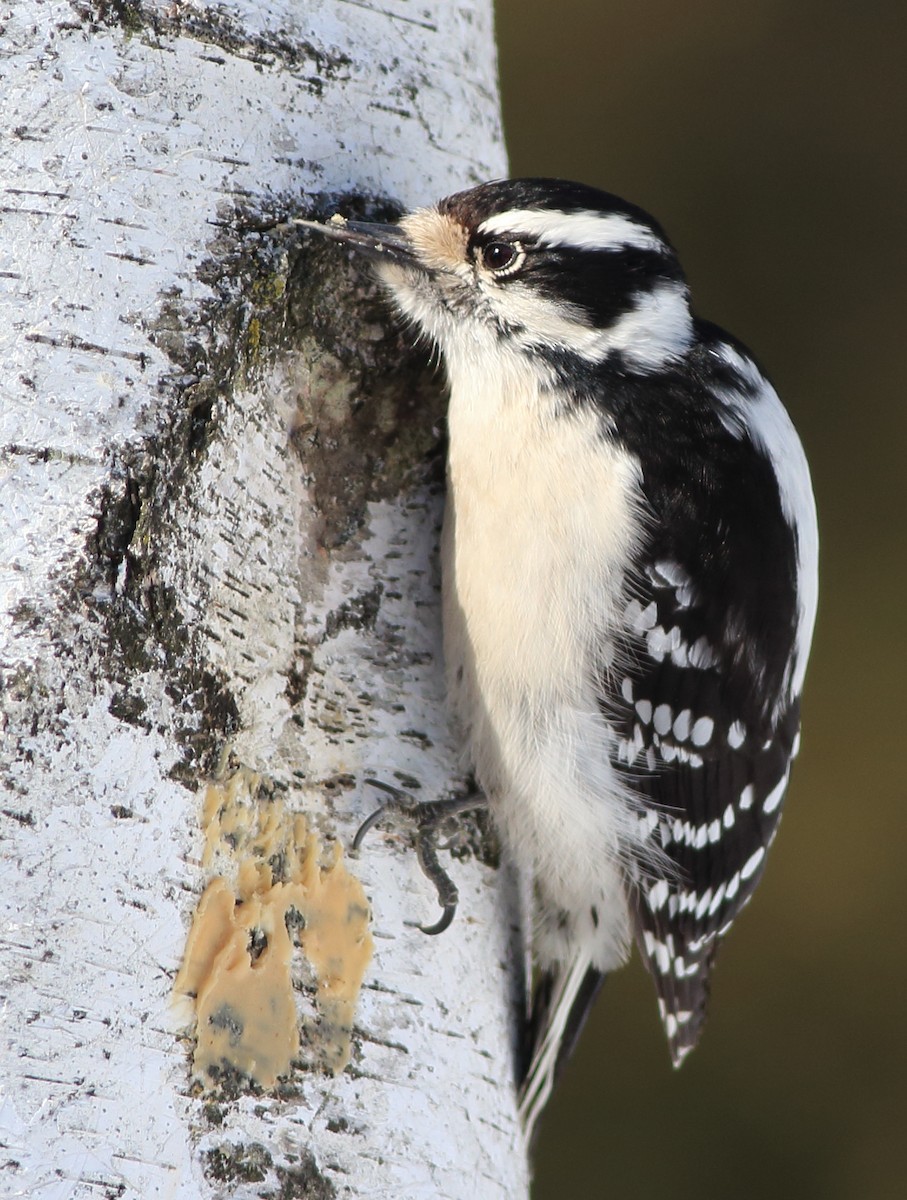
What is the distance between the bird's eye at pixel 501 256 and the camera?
2070mm

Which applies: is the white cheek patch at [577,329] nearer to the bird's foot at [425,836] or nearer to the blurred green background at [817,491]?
the bird's foot at [425,836]

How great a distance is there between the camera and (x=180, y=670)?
1.61m

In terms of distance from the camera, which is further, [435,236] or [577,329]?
[577,329]

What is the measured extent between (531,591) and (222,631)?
1.68 feet

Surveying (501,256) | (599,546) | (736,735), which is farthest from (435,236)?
(736,735)

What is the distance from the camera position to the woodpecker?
2.01 meters

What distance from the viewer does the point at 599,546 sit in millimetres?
2018

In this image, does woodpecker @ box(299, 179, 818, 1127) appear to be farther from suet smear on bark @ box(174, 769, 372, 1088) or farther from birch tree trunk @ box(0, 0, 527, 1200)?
suet smear on bark @ box(174, 769, 372, 1088)

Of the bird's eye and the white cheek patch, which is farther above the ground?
the bird's eye

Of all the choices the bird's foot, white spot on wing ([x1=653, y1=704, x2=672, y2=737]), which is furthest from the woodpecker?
the bird's foot

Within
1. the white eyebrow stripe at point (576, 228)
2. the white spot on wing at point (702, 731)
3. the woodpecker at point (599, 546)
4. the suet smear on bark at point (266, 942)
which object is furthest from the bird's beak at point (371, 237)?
the white spot on wing at point (702, 731)

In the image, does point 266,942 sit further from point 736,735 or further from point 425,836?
point 736,735

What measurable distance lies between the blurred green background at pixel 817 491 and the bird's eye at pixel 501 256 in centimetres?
193

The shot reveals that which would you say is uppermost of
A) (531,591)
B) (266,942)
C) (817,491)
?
(817,491)
